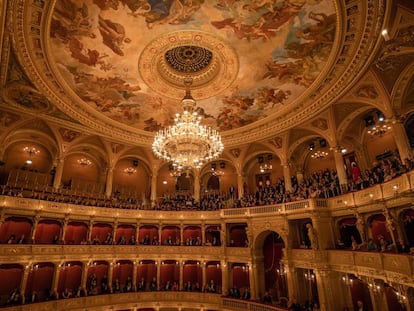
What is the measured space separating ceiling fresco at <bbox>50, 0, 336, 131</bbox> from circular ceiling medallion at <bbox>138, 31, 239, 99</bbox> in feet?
0.16

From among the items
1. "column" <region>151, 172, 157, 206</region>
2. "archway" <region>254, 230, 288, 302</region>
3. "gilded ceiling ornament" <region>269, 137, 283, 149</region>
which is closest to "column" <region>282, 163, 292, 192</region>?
"gilded ceiling ornament" <region>269, 137, 283, 149</region>

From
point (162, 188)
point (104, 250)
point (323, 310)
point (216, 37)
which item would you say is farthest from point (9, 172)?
point (323, 310)

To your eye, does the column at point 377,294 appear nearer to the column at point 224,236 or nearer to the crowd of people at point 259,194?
the crowd of people at point 259,194

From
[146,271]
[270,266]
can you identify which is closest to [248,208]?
[270,266]

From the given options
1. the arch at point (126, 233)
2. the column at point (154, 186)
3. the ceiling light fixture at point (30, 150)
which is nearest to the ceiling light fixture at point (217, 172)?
the column at point (154, 186)

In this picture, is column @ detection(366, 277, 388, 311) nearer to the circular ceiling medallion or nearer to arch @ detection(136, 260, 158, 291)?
the circular ceiling medallion

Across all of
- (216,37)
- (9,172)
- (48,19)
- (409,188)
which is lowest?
(409,188)

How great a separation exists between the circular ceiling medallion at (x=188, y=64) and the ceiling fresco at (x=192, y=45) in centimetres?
5

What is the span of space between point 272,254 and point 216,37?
14.6 meters

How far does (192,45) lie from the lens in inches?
465

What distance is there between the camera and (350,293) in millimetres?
13289

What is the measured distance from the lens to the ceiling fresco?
384 inches

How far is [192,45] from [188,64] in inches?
56.7

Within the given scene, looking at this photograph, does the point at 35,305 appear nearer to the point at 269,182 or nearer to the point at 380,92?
the point at 269,182
